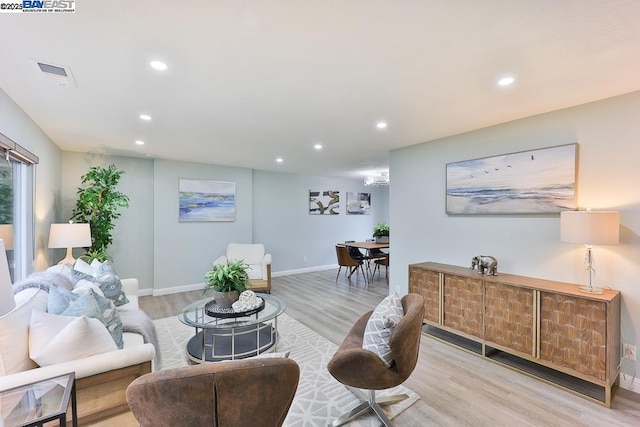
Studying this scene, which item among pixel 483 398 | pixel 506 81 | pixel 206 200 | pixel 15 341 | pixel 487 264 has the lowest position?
pixel 483 398

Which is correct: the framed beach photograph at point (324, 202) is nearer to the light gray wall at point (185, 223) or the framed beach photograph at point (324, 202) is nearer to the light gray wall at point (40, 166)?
the light gray wall at point (185, 223)

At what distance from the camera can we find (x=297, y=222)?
23.4 feet

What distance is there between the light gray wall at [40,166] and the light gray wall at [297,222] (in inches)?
132

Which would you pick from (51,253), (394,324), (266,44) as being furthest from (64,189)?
(394,324)

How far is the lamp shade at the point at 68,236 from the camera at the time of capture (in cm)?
344

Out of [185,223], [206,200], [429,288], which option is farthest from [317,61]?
[185,223]

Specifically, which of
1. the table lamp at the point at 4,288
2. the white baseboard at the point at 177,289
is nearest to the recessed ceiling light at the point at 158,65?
the table lamp at the point at 4,288

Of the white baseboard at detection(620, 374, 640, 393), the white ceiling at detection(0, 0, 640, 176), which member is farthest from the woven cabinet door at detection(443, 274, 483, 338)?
the white ceiling at detection(0, 0, 640, 176)

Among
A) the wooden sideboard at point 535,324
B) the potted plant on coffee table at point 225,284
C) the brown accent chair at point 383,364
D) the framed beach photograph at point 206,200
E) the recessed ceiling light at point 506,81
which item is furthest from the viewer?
the framed beach photograph at point 206,200

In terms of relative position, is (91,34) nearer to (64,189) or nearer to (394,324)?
(394,324)

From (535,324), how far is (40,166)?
18.5ft

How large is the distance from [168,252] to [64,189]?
185 cm

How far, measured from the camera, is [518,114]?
113 inches

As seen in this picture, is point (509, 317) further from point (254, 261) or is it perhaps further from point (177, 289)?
point (177, 289)
